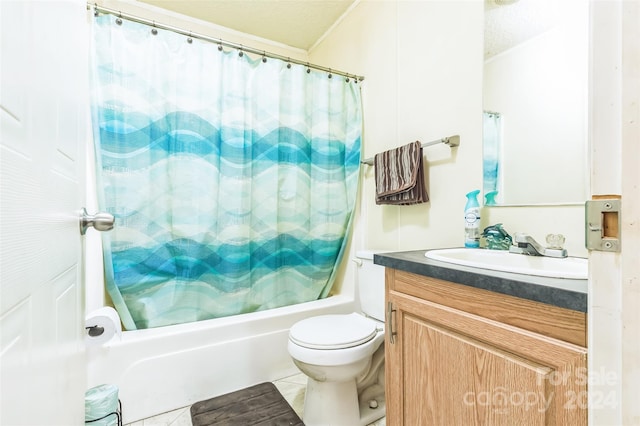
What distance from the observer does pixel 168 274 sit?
153 cm

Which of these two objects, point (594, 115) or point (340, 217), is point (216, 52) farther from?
point (594, 115)

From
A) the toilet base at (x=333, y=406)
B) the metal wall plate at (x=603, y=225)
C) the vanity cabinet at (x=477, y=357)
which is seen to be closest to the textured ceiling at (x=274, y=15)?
the vanity cabinet at (x=477, y=357)

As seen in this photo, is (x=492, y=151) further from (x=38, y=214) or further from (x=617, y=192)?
(x=38, y=214)

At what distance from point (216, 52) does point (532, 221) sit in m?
1.73

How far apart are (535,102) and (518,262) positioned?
620mm

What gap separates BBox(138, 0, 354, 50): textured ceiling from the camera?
200 cm

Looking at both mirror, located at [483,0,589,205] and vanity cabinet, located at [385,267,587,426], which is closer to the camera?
vanity cabinet, located at [385,267,587,426]

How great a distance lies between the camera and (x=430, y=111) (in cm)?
150

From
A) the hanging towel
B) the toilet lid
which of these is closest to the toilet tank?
the toilet lid

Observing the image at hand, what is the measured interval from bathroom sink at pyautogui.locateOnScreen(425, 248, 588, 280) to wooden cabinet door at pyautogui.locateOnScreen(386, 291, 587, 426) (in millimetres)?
137

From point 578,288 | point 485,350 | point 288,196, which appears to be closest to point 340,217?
point 288,196

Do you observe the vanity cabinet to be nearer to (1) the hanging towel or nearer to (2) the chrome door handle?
(1) the hanging towel

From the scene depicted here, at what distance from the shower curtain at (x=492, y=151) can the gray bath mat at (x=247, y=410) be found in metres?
1.33

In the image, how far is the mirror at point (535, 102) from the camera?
1.00m
